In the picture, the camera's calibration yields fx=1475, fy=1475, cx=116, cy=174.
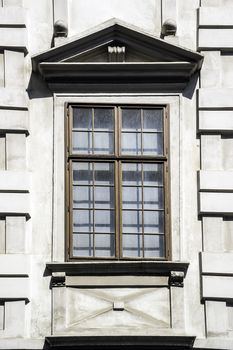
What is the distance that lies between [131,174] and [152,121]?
864 millimetres

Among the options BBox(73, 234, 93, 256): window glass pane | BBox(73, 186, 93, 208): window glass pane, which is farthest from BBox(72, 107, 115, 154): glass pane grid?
BBox(73, 234, 93, 256): window glass pane

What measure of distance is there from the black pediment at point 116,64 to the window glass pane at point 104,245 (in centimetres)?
220

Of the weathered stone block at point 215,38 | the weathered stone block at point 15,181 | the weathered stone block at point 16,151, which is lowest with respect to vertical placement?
the weathered stone block at point 15,181

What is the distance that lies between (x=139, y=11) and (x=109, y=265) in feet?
13.1

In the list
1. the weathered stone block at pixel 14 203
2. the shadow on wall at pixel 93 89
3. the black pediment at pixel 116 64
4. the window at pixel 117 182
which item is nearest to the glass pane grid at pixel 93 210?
the window at pixel 117 182

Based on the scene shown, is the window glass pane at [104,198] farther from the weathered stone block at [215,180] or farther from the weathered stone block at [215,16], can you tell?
the weathered stone block at [215,16]

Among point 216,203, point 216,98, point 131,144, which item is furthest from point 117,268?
point 216,98

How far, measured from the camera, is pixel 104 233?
2117 centimetres

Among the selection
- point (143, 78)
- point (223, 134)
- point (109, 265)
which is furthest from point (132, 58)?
point (109, 265)

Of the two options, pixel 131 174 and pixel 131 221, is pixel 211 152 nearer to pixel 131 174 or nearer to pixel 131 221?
pixel 131 174

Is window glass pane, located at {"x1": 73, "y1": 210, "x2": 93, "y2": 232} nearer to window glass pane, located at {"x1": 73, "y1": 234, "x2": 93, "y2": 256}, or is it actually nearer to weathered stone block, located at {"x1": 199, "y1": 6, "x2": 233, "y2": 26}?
window glass pane, located at {"x1": 73, "y1": 234, "x2": 93, "y2": 256}

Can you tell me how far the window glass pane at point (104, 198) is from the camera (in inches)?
838

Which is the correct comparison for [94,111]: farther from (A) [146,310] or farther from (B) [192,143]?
(A) [146,310]

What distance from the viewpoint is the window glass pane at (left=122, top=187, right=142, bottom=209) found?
839 inches
